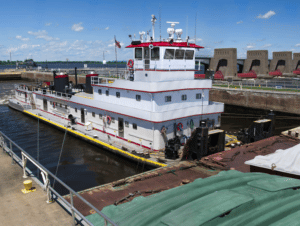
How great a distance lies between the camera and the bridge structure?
215 feet

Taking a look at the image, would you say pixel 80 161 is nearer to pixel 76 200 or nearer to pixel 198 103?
pixel 76 200

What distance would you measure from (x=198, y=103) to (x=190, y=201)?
14092 millimetres

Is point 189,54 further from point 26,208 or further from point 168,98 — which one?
point 26,208

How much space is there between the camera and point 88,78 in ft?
87.2

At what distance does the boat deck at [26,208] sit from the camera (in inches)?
232

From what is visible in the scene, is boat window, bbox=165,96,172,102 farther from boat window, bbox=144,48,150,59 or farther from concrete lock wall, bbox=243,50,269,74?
concrete lock wall, bbox=243,50,269,74

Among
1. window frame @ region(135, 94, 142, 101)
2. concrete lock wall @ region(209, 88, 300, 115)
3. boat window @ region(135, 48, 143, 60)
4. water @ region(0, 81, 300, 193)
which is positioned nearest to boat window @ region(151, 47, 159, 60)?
boat window @ region(135, 48, 143, 60)

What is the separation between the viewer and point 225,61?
67188 millimetres

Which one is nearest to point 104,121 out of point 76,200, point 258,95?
point 76,200

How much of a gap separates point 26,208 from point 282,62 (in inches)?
3198

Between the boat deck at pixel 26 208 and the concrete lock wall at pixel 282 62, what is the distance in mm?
79357

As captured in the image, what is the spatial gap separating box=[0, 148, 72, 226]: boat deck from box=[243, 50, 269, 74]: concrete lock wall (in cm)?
7393

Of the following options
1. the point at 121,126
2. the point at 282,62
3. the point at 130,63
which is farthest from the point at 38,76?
the point at 121,126

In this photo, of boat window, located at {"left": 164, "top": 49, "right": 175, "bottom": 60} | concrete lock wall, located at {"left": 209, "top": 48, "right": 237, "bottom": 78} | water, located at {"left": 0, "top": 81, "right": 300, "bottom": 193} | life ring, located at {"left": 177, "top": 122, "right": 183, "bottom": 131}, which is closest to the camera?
water, located at {"left": 0, "top": 81, "right": 300, "bottom": 193}
